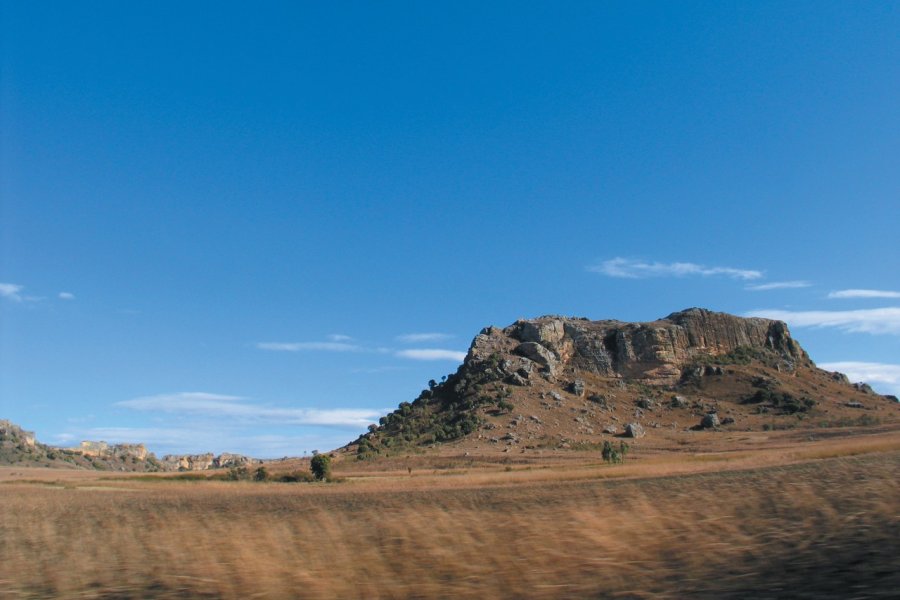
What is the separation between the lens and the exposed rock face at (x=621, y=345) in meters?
149

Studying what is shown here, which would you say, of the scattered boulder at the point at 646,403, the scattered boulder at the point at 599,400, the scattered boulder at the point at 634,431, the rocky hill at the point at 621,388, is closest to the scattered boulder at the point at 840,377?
the rocky hill at the point at 621,388

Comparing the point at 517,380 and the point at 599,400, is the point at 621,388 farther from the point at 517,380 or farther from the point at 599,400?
the point at 517,380

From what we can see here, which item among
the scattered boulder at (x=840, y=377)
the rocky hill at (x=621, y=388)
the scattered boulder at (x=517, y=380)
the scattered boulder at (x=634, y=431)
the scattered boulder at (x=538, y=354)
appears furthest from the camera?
the scattered boulder at (x=840, y=377)

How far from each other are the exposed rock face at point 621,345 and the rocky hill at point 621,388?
11.5 inches

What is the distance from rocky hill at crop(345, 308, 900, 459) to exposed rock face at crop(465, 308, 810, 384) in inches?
11.5

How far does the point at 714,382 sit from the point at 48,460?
153704 mm

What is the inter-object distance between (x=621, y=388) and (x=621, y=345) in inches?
685

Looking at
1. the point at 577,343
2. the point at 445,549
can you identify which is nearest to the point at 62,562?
the point at 445,549

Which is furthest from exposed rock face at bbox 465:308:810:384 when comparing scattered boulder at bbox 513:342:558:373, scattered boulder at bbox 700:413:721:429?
scattered boulder at bbox 700:413:721:429

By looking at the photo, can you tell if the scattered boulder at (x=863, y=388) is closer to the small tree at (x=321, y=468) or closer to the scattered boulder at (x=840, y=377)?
the scattered boulder at (x=840, y=377)

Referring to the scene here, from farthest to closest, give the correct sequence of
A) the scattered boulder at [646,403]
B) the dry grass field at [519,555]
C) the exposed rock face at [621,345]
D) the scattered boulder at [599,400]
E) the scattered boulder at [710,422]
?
1. the exposed rock face at [621,345]
2. the scattered boulder at [646,403]
3. the scattered boulder at [599,400]
4. the scattered boulder at [710,422]
5. the dry grass field at [519,555]

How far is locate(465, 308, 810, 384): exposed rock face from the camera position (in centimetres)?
14856

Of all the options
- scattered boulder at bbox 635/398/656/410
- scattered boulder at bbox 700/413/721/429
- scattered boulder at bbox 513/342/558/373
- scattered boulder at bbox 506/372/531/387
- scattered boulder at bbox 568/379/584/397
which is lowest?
scattered boulder at bbox 700/413/721/429

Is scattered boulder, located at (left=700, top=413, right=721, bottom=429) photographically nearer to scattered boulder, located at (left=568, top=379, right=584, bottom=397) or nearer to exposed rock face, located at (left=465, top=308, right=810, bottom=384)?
scattered boulder, located at (left=568, top=379, right=584, bottom=397)
